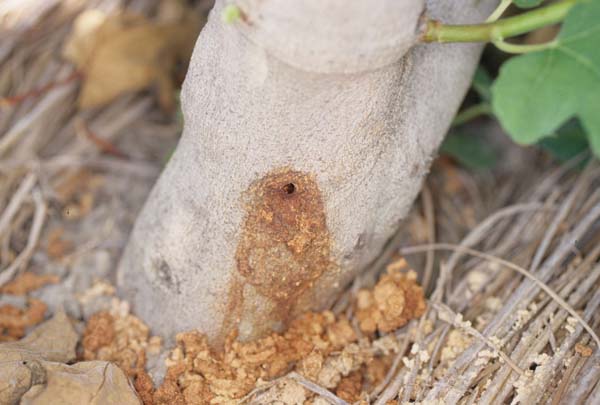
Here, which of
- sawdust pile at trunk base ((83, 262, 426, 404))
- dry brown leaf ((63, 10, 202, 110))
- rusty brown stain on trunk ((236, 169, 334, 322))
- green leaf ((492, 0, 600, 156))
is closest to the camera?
green leaf ((492, 0, 600, 156))

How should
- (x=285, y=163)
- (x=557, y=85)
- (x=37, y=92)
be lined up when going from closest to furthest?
(x=557, y=85) → (x=285, y=163) → (x=37, y=92)

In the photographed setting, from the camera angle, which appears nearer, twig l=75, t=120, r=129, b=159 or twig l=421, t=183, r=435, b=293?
twig l=421, t=183, r=435, b=293

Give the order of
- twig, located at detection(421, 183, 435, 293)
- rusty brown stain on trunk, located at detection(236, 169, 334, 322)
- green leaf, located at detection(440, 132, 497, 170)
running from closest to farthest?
rusty brown stain on trunk, located at detection(236, 169, 334, 322), twig, located at detection(421, 183, 435, 293), green leaf, located at detection(440, 132, 497, 170)

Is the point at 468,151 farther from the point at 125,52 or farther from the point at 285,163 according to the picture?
the point at 125,52

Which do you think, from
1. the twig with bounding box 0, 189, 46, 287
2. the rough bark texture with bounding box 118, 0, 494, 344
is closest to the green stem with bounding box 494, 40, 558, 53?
the rough bark texture with bounding box 118, 0, 494, 344

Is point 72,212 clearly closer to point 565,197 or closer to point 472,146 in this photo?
point 472,146

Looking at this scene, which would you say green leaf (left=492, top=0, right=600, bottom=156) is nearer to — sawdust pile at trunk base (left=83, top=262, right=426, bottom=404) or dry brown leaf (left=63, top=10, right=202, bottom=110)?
sawdust pile at trunk base (left=83, top=262, right=426, bottom=404)

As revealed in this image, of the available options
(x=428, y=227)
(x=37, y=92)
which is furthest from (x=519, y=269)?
(x=37, y=92)
